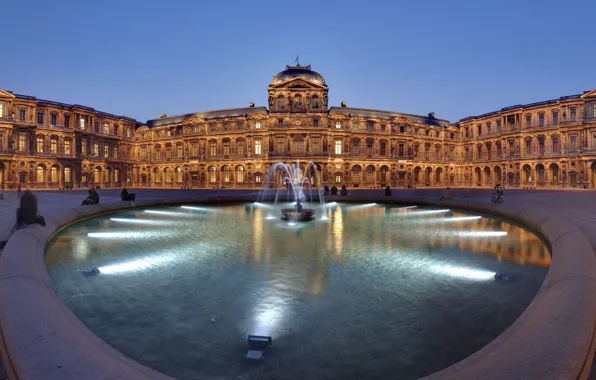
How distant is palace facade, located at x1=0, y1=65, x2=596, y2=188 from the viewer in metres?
49.0

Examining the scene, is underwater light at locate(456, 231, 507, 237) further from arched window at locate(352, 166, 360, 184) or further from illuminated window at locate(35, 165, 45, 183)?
illuminated window at locate(35, 165, 45, 183)

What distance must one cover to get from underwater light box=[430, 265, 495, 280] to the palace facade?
4506cm

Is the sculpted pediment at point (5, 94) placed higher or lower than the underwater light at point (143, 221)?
higher

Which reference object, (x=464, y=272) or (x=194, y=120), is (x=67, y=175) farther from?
(x=464, y=272)

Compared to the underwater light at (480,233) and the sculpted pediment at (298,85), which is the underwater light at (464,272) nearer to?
the underwater light at (480,233)

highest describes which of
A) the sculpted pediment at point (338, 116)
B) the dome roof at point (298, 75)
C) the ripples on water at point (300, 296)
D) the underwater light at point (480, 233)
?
the dome roof at point (298, 75)

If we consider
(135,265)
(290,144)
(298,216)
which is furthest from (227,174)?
(135,265)

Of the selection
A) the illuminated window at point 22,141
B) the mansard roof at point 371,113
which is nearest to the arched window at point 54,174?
the illuminated window at point 22,141

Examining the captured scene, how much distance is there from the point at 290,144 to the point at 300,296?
47372 mm

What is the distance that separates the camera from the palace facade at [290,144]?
49.0 m

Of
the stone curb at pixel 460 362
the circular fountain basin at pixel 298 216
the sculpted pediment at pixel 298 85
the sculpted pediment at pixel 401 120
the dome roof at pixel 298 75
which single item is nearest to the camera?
the stone curb at pixel 460 362

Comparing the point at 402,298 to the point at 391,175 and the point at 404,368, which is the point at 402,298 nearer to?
the point at 404,368

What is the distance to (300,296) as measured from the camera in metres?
6.25

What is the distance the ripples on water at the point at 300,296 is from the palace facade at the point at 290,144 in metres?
42.8
